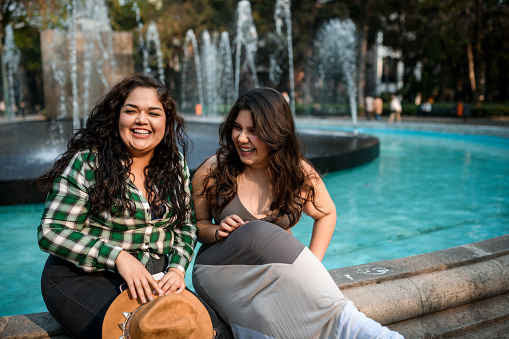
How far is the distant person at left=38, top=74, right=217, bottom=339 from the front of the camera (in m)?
1.86

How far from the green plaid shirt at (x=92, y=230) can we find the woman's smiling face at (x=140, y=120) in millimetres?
190

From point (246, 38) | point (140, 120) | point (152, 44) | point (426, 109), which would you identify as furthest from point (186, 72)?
point (140, 120)

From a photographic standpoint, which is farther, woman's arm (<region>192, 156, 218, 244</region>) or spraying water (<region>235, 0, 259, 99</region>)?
spraying water (<region>235, 0, 259, 99</region>)

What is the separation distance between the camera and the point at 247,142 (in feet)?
7.63

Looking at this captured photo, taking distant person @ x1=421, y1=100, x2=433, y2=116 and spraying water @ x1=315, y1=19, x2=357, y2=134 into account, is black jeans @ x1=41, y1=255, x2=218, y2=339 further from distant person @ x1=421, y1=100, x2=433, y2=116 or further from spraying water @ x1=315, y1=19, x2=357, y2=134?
spraying water @ x1=315, y1=19, x2=357, y2=134

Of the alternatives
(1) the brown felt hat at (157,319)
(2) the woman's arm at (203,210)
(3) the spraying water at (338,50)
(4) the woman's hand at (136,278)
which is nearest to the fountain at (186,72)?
(3) the spraying water at (338,50)

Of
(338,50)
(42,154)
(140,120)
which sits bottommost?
(42,154)

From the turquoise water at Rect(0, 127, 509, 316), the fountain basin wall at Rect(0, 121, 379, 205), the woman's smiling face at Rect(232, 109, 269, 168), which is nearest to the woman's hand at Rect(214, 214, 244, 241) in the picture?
the woman's smiling face at Rect(232, 109, 269, 168)

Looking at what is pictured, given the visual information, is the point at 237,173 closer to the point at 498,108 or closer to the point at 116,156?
the point at 116,156

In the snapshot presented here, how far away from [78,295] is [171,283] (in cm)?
39

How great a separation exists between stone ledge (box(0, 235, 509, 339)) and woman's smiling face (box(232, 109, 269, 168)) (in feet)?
2.87

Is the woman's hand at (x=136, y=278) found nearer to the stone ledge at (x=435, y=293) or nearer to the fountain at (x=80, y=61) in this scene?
the stone ledge at (x=435, y=293)

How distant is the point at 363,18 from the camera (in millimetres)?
32031

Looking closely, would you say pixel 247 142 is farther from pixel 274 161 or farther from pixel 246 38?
pixel 246 38
